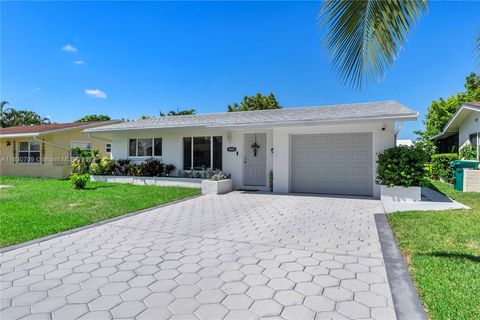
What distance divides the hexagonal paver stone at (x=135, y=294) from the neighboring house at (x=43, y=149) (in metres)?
15.2

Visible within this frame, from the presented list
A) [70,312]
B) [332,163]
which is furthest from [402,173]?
[70,312]

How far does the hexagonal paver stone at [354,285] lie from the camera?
10.5ft

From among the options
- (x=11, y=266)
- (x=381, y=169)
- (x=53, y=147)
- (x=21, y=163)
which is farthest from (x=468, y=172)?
(x=21, y=163)

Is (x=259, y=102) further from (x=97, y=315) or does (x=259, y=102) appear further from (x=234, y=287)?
(x=97, y=315)

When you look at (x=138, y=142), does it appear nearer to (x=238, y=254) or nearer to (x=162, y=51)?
(x=162, y=51)

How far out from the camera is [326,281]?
340cm

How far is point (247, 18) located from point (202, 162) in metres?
6.63

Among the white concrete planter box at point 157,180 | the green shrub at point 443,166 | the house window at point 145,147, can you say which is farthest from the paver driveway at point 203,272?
the green shrub at point 443,166

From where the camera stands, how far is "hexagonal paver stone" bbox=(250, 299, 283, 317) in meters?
2.69

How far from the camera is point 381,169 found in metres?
9.10

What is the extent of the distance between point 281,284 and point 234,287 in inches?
22.7

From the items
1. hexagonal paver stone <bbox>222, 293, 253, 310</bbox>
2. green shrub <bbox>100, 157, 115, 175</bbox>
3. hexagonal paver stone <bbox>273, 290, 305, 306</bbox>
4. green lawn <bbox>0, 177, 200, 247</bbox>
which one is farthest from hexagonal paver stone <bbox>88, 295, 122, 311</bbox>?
green shrub <bbox>100, 157, 115, 175</bbox>

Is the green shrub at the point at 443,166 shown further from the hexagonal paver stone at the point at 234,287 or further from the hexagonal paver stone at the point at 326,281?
the hexagonal paver stone at the point at 234,287

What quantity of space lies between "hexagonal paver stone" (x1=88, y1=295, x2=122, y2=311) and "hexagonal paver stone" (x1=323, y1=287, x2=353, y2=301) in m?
2.31
